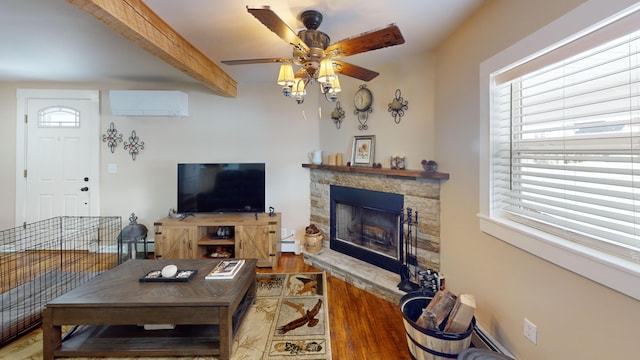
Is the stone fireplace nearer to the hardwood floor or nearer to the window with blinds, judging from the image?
the hardwood floor

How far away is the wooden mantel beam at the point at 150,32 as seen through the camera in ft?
5.08

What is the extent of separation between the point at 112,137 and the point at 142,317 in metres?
3.08

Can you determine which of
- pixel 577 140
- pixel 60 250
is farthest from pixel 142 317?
pixel 60 250

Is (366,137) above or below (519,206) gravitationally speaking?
above

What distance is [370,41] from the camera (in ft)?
5.12

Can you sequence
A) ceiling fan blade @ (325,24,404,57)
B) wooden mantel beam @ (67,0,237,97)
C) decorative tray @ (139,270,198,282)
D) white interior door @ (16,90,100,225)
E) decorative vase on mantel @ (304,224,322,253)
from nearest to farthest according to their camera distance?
ceiling fan blade @ (325,24,404,57) → wooden mantel beam @ (67,0,237,97) → decorative tray @ (139,270,198,282) → decorative vase on mantel @ (304,224,322,253) → white interior door @ (16,90,100,225)

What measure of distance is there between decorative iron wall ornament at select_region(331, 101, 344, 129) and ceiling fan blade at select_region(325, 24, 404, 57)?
1.58 metres

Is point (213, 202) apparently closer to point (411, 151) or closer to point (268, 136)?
point (268, 136)

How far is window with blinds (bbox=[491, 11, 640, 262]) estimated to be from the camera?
3.52 ft

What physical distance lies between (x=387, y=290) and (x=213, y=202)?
2387 millimetres

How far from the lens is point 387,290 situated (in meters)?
2.54

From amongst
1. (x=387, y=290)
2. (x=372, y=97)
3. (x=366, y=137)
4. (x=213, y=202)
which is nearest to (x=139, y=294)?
Result: (x=213, y=202)

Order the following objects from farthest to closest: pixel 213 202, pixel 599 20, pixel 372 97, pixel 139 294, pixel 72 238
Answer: pixel 72 238 → pixel 213 202 → pixel 372 97 → pixel 139 294 → pixel 599 20

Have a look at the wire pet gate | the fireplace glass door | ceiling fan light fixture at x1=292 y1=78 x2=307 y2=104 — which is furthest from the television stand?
ceiling fan light fixture at x1=292 y1=78 x2=307 y2=104
